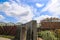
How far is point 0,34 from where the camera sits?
41.3 ft

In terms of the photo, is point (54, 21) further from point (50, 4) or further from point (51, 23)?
point (50, 4)

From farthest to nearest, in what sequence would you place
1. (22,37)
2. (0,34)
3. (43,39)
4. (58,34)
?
(0,34) < (58,34) < (43,39) < (22,37)

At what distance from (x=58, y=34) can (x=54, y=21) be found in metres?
3.59

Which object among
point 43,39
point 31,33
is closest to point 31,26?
point 31,33

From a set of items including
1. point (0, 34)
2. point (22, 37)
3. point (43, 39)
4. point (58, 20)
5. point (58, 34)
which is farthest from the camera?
point (0, 34)

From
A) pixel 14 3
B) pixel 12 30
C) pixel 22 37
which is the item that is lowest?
pixel 22 37

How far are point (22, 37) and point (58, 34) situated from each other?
332 cm

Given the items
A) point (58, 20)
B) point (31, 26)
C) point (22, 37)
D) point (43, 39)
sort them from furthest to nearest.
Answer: point (58, 20) → point (43, 39) → point (22, 37) → point (31, 26)

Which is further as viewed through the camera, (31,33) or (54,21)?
(54,21)

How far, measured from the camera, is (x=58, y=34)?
7832 millimetres

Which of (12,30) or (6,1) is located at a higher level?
(6,1)

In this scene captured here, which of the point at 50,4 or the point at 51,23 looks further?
the point at 51,23

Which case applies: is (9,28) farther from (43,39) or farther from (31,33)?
(31,33)

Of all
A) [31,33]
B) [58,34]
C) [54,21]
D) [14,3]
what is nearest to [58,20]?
[54,21]
